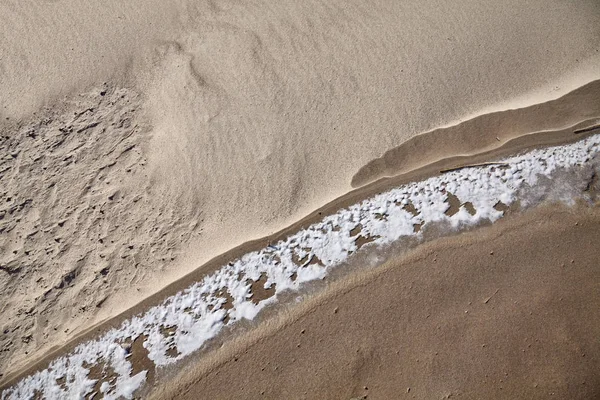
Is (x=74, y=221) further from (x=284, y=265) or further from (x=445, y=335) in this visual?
(x=445, y=335)

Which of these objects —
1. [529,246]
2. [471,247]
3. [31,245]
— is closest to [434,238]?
[471,247]

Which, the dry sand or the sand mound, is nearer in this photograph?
the sand mound

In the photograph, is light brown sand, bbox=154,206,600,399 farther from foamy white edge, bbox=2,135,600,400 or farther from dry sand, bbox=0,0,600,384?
dry sand, bbox=0,0,600,384

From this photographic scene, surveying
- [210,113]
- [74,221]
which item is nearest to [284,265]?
[210,113]

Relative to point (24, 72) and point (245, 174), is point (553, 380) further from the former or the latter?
point (24, 72)

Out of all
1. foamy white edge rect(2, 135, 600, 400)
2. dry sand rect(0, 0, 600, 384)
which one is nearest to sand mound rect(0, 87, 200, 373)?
dry sand rect(0, 0, 600, 384)

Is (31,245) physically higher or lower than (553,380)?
higher
